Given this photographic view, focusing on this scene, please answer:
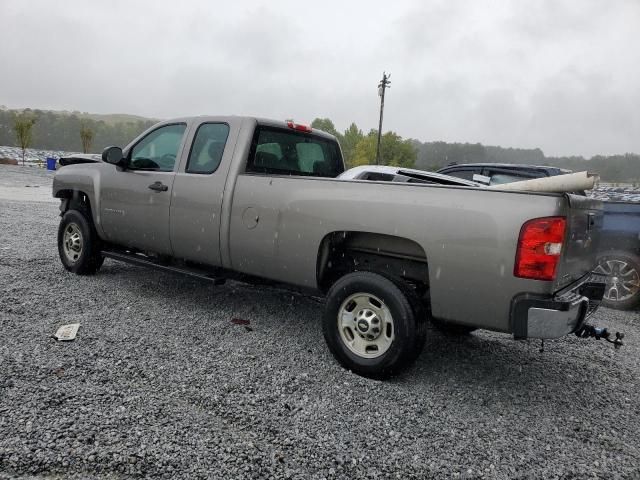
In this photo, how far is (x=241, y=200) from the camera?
394 centimetres

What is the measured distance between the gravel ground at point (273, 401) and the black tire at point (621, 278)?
182 cm

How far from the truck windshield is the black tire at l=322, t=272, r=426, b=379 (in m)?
1.52

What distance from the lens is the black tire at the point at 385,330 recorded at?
316cm

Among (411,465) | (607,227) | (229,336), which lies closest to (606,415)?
(411,465)

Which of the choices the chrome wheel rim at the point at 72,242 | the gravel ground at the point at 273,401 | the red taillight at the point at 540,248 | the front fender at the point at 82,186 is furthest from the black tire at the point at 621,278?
the chrome wheel rim at the point at 72,242

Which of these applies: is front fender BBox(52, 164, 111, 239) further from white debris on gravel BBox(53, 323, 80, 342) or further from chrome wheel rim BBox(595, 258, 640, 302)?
chrome wheel rim BBox(595, 258, 640, 302)

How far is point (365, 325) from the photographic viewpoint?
3.38 m

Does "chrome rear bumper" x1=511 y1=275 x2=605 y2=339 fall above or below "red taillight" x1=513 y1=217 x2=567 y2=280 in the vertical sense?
below

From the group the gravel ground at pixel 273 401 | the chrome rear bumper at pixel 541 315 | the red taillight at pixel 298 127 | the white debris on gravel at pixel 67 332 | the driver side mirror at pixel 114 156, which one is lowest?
the gravel ground at pixel 273 401

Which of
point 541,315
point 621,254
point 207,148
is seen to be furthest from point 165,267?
point 621,254

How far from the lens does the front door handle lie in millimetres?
4556

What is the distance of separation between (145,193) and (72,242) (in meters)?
1.63

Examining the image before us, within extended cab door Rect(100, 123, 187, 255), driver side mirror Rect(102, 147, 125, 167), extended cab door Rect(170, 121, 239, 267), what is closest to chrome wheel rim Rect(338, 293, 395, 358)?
extended cab door Rect(170, 121, 239, 267)

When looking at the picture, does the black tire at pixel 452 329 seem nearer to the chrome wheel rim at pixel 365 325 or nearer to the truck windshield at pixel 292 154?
the chrome wheel rim at pixel 365 325
